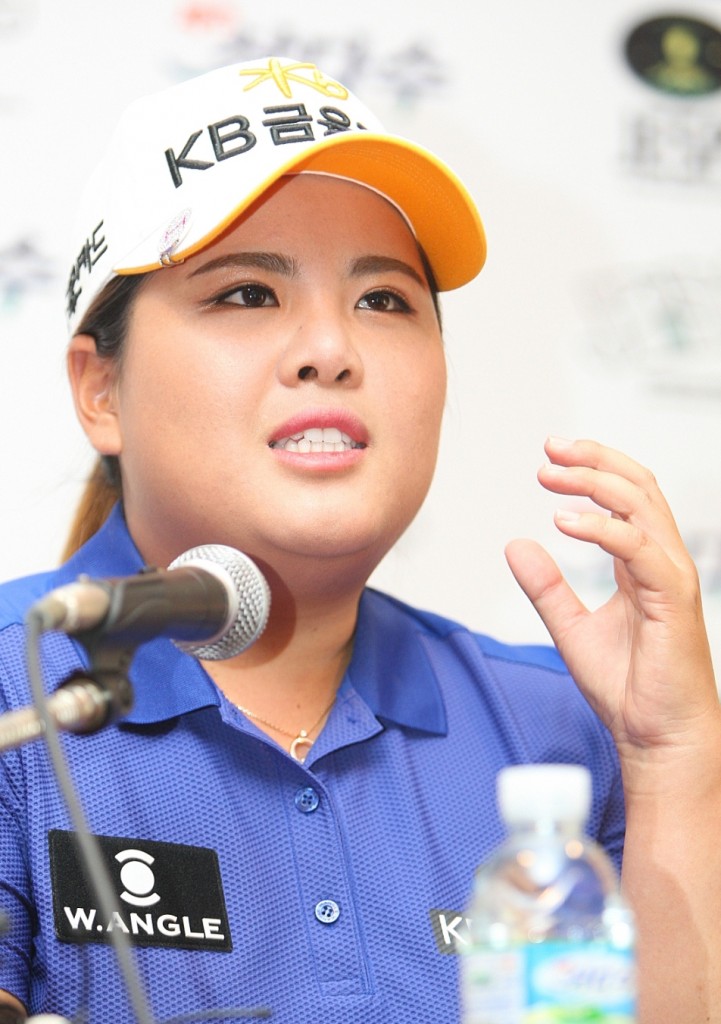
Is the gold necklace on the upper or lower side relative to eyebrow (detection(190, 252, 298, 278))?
lower

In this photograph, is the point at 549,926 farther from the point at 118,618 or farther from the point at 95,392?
the point at 95,392

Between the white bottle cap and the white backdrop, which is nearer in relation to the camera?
the white bottle cap

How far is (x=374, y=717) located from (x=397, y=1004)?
32 centimetres

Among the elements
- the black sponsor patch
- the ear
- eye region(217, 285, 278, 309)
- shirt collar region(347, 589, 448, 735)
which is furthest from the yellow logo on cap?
the black sponsor patch

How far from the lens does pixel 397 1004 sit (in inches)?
50.0

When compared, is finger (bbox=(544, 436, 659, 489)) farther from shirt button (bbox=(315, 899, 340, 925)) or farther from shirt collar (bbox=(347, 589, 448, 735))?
shirt button (bbox=(315, 899, 340, 925))

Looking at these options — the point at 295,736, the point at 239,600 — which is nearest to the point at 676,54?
the point at 295,736

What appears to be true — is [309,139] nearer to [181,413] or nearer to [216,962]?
[181,413]

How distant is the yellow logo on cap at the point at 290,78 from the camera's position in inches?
57.8

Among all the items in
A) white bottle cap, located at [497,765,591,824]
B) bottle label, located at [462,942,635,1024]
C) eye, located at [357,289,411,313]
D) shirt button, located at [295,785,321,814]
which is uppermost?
eye, located at [357,289,411,313]

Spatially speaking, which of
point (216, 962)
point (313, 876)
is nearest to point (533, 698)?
point (313, 876)

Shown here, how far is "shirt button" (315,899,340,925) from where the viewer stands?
1.28 m

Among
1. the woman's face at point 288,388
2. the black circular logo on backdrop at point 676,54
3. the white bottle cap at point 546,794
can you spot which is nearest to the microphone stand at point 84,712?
the white bottle cap at point 546,794

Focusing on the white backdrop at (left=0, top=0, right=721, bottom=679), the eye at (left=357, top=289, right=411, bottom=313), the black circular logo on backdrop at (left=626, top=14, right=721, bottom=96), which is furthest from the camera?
the black circular logo on backdrop at (left=626, top=14, right=721, bottom=96)
